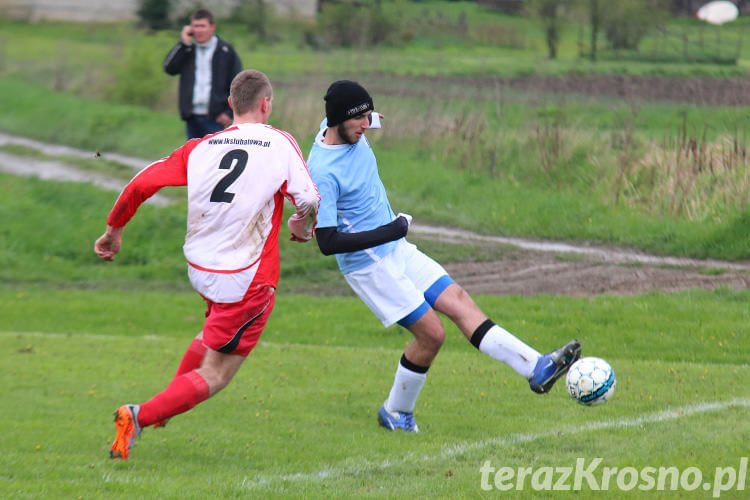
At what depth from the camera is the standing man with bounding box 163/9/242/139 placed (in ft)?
39.4

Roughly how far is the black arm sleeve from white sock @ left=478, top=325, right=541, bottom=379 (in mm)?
857

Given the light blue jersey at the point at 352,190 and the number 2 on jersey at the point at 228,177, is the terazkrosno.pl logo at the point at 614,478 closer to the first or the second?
the light blue jersey at the point at 352,190

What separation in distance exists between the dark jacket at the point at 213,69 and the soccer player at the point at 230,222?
6.36 m

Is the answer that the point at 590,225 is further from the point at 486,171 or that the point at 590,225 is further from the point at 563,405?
the point at 563,405

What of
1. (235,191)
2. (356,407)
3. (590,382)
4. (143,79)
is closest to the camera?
(235,191)

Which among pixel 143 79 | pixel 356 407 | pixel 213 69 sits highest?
pixel 213 69

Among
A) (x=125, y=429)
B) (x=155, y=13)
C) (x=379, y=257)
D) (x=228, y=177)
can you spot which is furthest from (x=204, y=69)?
(x=155, y=13)

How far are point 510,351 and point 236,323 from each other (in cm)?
167

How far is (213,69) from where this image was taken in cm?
1205

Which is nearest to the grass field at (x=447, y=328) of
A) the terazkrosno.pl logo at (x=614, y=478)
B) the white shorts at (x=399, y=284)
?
the terazkrosno.pl logo at (x=614, y=478)

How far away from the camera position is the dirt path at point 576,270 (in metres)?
12.2

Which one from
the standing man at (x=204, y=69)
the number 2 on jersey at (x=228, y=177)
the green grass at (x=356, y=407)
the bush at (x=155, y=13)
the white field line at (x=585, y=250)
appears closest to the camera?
the green grass at (x=356, y=407)

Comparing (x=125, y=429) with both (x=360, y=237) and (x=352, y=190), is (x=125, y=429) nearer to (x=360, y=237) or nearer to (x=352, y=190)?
(x=360, y=237)

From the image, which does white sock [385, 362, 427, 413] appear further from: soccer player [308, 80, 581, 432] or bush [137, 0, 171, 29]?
bush [137, 0, 171, 29]
